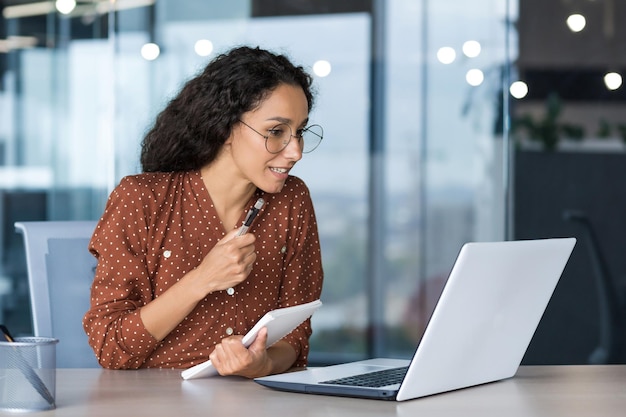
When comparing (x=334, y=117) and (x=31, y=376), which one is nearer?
(x=31, y=376)

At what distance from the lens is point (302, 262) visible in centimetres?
217

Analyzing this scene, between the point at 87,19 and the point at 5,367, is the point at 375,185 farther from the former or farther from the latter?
the point at 5,367

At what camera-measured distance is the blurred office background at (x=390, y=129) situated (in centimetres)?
431

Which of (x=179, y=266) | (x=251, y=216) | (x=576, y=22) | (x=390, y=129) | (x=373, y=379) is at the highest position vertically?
(x=576, y=22)

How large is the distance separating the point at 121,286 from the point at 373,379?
1.89 feet

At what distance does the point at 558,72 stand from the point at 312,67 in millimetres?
1088

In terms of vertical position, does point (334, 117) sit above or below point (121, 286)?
above

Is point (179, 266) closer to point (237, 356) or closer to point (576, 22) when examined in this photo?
point (237, 356)

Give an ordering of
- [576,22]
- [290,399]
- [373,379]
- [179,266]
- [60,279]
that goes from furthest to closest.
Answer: [576,22] → [60,279] → [179,266] → [373,379] → [290,399]

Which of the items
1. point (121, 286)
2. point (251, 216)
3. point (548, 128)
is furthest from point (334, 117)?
point (251, 216)

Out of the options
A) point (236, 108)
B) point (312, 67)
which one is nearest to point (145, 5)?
point (312, 67)

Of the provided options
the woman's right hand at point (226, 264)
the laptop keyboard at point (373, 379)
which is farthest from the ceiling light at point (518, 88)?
the laptop keyboard at point (373, 379)

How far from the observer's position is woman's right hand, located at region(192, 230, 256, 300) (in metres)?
1.75

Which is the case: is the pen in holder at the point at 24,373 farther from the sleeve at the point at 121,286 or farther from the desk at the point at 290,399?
the sleeve at the point at 121,286
